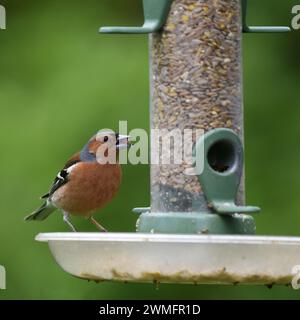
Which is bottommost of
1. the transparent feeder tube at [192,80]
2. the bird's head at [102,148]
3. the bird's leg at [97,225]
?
the bird's leg at [97,225]

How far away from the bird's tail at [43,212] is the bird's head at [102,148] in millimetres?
793

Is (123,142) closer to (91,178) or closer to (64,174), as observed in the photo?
(91,178)

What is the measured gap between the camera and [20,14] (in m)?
11.1

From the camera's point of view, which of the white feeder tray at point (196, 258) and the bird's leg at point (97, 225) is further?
the bird's leg at point (97, 225)

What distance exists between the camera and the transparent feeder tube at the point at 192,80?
23.1 ft

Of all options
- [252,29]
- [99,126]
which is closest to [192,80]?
[252,29]

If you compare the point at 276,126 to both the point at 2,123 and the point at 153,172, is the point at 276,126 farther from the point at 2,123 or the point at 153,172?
the point at 153,172

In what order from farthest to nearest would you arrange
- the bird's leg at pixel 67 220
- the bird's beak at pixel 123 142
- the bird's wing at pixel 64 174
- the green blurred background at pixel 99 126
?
1. the green blurred background at pixel 99 126
2. the bird's leg at pixel 67 220
3. the bird's wing at pixel 64 174
4. the bird's beak at pixel 123 142

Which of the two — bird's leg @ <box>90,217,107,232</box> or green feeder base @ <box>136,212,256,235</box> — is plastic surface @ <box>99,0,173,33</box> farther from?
bird's leg @ <box>90,217,107,232</box>

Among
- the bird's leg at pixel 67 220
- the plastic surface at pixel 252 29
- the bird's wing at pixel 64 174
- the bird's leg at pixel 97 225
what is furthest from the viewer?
the bird's leg at pixel 97 225

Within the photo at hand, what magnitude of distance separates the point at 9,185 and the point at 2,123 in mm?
517

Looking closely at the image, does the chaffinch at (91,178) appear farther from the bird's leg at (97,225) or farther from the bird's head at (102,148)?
the bird's leg at (97,225)

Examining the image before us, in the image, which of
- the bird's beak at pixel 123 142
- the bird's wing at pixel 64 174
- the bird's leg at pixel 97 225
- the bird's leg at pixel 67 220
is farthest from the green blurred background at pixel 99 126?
the bird's beak at pixel 123 142
